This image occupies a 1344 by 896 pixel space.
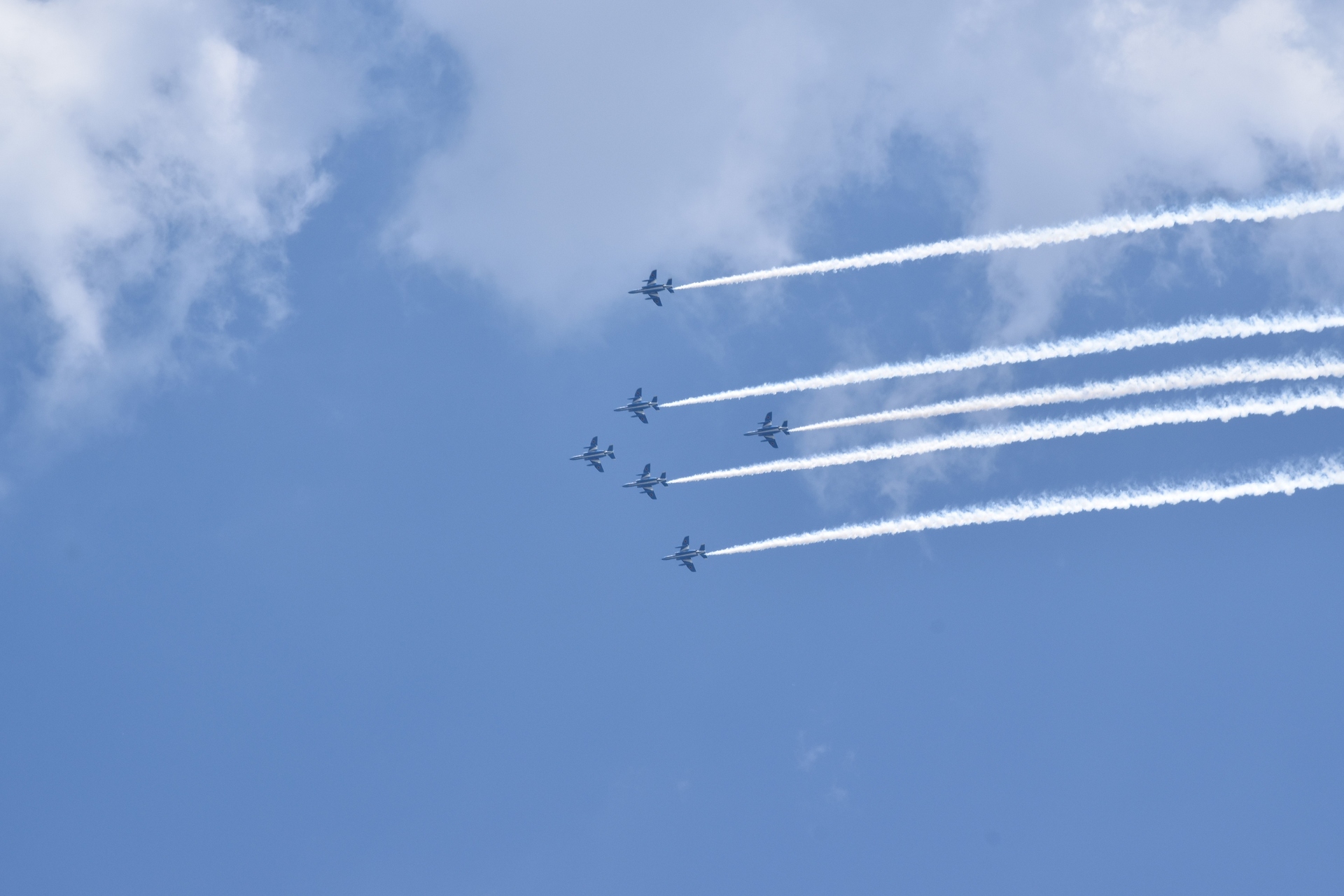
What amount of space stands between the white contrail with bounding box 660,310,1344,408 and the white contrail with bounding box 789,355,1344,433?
6.29 ft

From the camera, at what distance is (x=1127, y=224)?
79.8m

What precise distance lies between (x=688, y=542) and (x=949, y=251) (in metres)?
25.6

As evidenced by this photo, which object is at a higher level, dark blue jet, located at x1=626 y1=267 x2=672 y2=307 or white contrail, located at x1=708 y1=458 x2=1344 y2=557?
dark blue jet, located at x1=626 y1=267 x2=672 y2=307

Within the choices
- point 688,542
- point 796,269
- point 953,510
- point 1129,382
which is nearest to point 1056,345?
point 1129,382

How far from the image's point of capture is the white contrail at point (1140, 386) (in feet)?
238

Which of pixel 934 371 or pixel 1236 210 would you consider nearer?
pixel 1236 210

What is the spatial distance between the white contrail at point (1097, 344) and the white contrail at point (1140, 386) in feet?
6.29

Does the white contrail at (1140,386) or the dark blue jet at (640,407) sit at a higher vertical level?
the dark blue jet at (640,407)

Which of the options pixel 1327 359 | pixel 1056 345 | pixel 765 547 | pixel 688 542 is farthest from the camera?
pixel 688 542

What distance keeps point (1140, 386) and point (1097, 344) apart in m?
3.84

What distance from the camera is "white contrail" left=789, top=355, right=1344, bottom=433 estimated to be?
72500 mm

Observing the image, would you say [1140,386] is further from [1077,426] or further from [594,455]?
[594,455]

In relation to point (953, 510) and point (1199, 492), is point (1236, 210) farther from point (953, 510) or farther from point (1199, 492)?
point (953, 510)

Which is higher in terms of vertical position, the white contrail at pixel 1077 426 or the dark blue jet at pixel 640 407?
the dark blue jet at pixel 640 407
